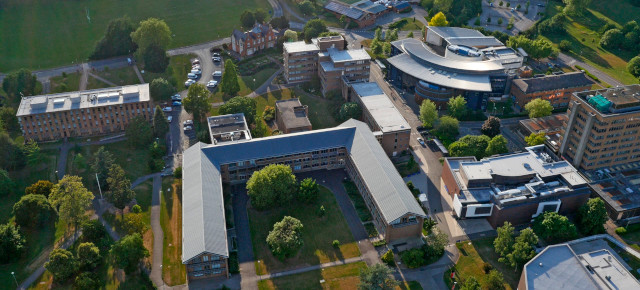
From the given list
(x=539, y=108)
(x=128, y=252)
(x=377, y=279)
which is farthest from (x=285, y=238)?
(x=539, y=108)

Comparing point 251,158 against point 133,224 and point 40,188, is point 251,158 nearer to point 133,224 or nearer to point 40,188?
point 133,224

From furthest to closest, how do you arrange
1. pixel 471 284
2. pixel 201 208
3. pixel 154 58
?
pixel 154 58 < pixel 201 208 < pixel 471 284

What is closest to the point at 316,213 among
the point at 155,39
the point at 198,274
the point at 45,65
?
the point at 198,274

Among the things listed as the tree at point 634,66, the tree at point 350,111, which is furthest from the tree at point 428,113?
the tree at point 634,66

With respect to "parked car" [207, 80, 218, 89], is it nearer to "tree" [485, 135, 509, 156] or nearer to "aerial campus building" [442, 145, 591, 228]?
"aerial campus building" [442, 145, 591, 228]

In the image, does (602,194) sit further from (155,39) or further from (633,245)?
(155,39)

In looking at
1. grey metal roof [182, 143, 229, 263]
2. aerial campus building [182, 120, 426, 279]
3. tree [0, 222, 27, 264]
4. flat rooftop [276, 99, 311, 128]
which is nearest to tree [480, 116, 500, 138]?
aerial campus building [182, 120, 426, 279]
